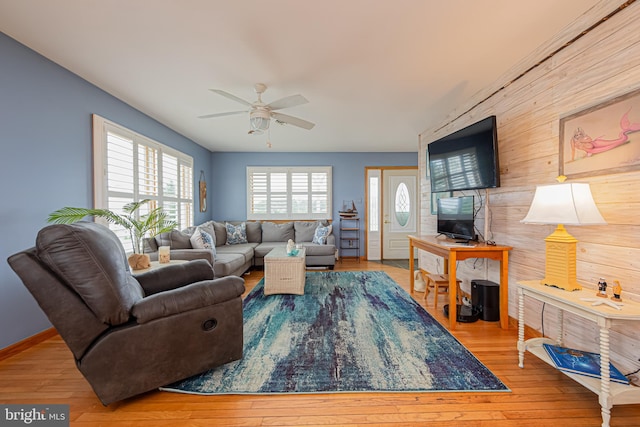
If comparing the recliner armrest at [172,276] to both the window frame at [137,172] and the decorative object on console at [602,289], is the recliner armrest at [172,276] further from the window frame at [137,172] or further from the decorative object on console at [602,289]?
the decorative object on console at [602,289]

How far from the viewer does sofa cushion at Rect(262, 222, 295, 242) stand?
5.86 metres

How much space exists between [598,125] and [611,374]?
5.00 feet

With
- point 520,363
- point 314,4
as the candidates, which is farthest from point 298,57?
point 520,363

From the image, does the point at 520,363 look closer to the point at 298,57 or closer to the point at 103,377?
the point at 103,377

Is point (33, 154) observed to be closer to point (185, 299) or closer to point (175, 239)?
point (175, 239)

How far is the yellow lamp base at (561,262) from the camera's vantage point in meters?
1.81

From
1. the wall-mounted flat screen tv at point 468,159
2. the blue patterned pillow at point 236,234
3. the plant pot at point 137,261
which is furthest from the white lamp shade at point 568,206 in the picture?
the blue patterned pillow at point 236,234

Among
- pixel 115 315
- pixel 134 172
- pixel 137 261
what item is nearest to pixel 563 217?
pixel 115 315

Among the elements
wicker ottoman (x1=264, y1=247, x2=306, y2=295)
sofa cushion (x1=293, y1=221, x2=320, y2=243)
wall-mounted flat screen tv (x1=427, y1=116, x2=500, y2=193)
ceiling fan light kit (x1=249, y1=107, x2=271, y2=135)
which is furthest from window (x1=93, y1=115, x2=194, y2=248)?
wall-mounted flat screen tv (x1=427, y1=116, x2=500, y2=193)

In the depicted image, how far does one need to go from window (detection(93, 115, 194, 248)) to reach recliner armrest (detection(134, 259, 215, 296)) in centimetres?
148

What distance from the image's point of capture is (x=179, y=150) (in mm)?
4812

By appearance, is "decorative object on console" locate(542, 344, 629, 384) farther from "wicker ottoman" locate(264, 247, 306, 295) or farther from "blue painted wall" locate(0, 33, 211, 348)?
"blue painted wall" locate(0, 33, 211, 348)

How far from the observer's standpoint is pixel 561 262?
72.9 inches

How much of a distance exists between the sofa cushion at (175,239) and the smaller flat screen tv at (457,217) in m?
3.52
